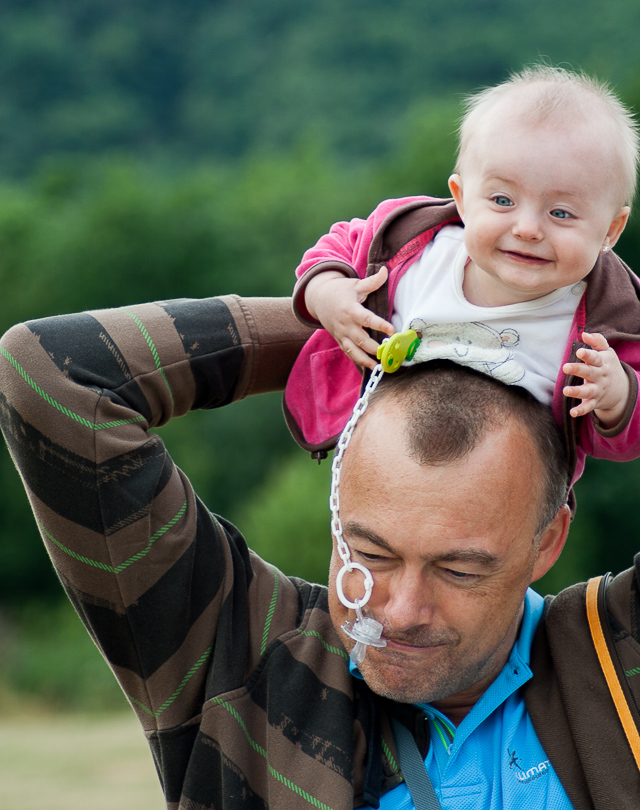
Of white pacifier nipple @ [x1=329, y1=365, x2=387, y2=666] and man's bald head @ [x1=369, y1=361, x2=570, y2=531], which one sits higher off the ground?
man's bald head @ [x1=369, y1=361, x2=570, y2=531]

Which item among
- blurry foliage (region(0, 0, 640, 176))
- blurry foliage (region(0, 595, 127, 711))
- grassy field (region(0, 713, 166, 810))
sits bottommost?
blurry foliage (region(0, 595, 127, 711))

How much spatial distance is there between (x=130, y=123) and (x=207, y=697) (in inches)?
1570

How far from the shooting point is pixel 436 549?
1.77 meters

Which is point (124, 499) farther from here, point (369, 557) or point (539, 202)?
point (539, 202)

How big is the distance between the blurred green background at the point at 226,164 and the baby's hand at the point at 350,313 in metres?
13.2

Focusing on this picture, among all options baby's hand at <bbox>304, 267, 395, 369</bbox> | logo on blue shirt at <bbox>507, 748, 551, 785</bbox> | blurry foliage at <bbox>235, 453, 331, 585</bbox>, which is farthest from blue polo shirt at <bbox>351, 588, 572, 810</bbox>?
blurry foliage at <bbox>235, 453, 331, 585</bbox>

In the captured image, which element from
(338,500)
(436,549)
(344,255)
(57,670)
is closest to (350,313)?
(344,255)

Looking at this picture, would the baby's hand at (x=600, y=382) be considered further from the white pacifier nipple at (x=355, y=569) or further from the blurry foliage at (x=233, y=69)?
Result: the blurry foliage at (x=233, y=69)

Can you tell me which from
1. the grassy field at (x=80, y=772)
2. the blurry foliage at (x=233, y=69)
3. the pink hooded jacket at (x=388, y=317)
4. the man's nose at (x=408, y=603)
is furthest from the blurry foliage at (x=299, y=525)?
the blurry foliage at (x=233, y=69)

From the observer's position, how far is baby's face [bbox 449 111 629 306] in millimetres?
1725

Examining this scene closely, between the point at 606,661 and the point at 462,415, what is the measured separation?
53 cm

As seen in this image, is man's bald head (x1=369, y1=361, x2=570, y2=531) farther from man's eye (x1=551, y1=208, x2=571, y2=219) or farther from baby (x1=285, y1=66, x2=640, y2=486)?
man's eye (x1=551, y1=208, x2=571, y2=219)

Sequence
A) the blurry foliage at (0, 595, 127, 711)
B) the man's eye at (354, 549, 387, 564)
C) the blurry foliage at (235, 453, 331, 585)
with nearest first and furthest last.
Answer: the man's eye at (354, 549, 387, 564), the blurry foliage at (235, 453, 331, 585), the blurry foliage at (0, 595, 127, 711)

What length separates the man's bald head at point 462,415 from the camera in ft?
5.91
